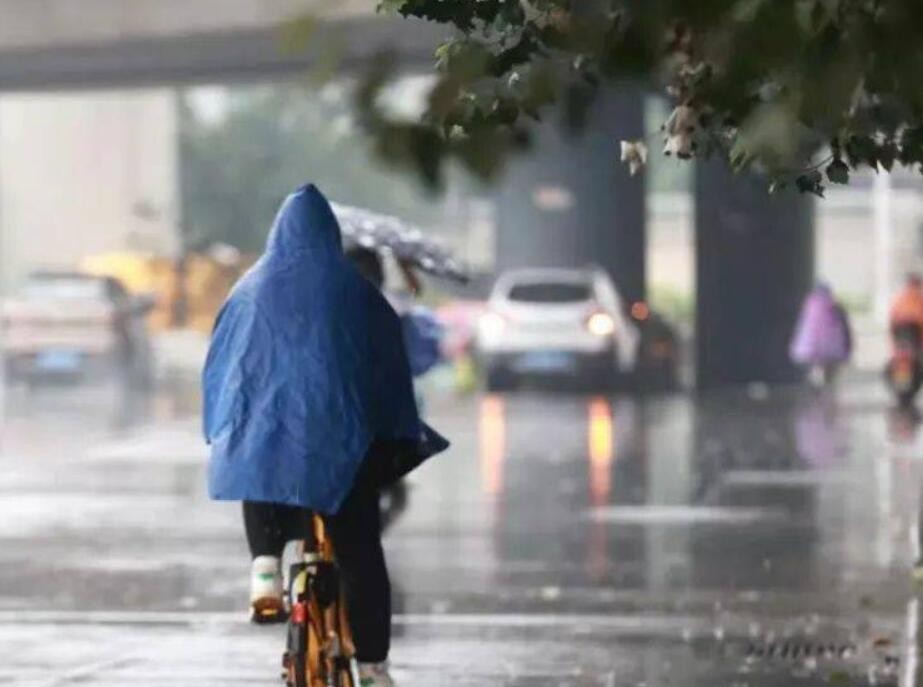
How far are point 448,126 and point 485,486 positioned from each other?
13846mm

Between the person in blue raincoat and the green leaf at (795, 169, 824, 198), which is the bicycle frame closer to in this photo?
the person in blue raincoat

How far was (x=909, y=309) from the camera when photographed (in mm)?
27750

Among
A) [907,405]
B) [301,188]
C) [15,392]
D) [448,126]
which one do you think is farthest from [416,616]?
[15,392]

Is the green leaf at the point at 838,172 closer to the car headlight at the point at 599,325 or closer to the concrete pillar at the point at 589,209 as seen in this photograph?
the car headlight at the point at 599,325

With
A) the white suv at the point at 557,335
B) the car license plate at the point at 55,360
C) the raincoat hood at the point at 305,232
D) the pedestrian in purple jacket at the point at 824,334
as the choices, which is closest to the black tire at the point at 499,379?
the white suv at the point at 557,335

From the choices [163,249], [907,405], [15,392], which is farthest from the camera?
[163,249]

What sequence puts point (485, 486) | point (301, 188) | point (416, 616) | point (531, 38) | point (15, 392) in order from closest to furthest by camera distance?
point (531, 38), point (301, 188), point (416, 616), point (485, 486), point (15, 392)

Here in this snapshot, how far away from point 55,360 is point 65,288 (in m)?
1.62

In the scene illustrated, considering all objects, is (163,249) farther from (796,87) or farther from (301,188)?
(796,87)

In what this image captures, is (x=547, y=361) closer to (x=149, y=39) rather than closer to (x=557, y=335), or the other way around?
(x=557, y=335)

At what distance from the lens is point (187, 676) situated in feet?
30.8

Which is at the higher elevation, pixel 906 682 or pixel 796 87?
pixel 796 87

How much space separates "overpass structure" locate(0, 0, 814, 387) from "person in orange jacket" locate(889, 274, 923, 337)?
3.97 m

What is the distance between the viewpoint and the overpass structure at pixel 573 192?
2747 centimetres
